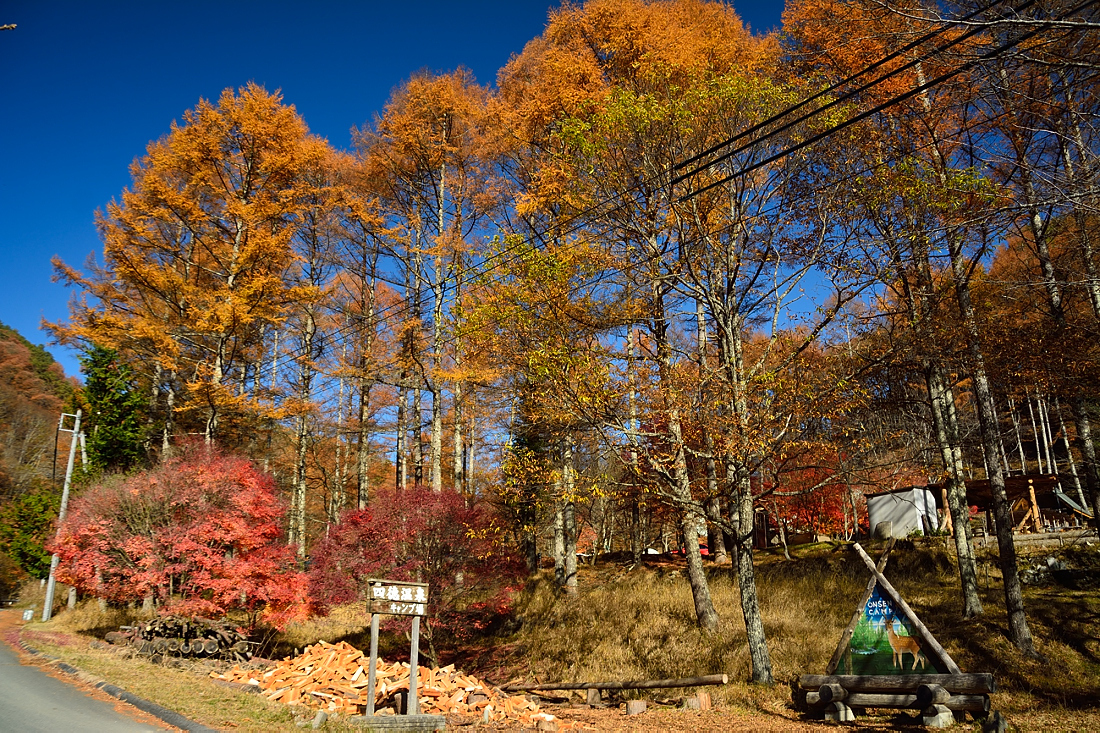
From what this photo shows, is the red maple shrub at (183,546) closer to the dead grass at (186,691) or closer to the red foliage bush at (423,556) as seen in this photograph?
the red foliage bush at (423,556)

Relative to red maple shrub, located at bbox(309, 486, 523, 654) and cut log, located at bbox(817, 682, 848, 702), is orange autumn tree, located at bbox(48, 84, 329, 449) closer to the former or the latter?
red maple shrub, located at bbox(309, 486, 523, 654)

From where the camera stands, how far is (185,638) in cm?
1352

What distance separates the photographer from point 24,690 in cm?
928

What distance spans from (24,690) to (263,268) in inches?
517

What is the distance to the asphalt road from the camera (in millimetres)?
7344

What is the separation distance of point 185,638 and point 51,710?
568 cm

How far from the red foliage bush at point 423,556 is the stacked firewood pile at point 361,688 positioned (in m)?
1.47

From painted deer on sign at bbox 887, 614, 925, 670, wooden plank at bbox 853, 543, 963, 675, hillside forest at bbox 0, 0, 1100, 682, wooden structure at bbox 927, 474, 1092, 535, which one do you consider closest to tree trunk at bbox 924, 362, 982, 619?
hillside forest at bbox 0, 0, 1100, 682

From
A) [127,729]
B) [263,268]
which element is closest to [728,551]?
[263,268]

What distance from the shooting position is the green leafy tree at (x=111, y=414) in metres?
21.6

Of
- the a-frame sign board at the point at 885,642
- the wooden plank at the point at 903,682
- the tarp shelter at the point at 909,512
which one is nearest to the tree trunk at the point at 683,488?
the a-frame sign board at the point at 885,642

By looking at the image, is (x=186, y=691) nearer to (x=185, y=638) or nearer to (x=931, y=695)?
(x=185, y=638)

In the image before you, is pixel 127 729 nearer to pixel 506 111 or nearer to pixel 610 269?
pixel 610 269

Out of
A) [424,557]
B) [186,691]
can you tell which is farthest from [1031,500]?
[186,691]
